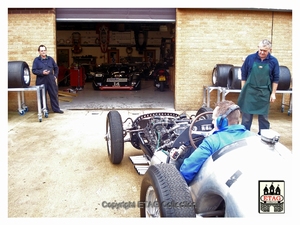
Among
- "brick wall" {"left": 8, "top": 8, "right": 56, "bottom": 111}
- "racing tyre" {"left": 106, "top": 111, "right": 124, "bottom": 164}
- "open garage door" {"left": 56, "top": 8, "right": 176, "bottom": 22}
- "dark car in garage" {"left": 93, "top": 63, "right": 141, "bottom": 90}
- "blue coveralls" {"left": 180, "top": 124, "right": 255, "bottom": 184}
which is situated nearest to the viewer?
"blue coveralls" {"left": 180, "top": 124, "right": 255, "bottom": 184}

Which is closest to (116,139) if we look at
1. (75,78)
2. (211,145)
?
(211,145)

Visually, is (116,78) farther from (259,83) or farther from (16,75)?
(259,83)

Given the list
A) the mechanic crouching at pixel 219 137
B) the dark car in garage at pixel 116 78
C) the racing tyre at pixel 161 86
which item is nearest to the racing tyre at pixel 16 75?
the dark car in garage at pixel 116 78

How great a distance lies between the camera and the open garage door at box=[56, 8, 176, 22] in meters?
8.80

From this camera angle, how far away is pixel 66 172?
14.3 feet

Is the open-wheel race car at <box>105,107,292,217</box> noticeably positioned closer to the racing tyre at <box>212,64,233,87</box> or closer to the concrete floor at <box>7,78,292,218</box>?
the concrete floor at <box>7,78,292,218</box>

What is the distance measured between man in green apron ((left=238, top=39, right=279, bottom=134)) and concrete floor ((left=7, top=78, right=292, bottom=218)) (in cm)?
117

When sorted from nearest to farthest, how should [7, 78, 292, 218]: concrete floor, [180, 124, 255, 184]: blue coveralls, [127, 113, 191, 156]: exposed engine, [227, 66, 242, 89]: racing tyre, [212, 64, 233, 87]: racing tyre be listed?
[180, 124, 255, 184]: blue coveralls, [7, 78, 292, 218]: concrete floor, [127, 113, 191, 156]: exposed engine, [227, 66, 242, 89]: racing tyre, [212, 64, 233, 87]: racing tyre

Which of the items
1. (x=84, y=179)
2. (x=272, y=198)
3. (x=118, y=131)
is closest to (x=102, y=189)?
(x=84, y=179)

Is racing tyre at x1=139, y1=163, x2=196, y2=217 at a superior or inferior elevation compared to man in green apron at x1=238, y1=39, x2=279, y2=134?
inferior

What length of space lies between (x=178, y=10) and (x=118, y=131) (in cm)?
537

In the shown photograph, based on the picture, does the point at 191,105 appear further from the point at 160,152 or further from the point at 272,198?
the point at 272,198

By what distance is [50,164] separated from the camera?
15.3ft

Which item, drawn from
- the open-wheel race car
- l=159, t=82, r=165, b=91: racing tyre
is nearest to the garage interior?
l=159, t=82, r=165, b=91: racing tyre
